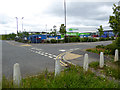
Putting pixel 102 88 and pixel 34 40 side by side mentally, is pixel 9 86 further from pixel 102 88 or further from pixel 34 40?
pixel 34 40

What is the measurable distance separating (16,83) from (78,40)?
922 inches

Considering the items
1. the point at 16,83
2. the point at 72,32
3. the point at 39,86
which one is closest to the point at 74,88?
the point at 39,86

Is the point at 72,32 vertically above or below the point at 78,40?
above

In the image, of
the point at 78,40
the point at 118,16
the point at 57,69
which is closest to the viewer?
the point at 57,69

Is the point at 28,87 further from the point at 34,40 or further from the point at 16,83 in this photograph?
the point at 34,40

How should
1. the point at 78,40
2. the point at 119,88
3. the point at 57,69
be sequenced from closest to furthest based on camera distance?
the point at 119,88 < the point at 57,69 < the point at 78,40

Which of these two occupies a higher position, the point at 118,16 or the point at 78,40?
the point at 118,16

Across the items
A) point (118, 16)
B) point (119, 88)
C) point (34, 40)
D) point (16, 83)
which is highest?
point (118, 16)

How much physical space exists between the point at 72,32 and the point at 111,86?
43415 millimetres

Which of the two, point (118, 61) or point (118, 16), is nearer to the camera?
point (118, 61)

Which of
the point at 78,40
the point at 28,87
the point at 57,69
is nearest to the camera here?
the point at 28,87

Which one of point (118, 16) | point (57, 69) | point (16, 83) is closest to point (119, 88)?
point (57, 69)

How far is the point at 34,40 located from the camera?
22.2 metres

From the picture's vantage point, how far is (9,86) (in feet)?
9.00
